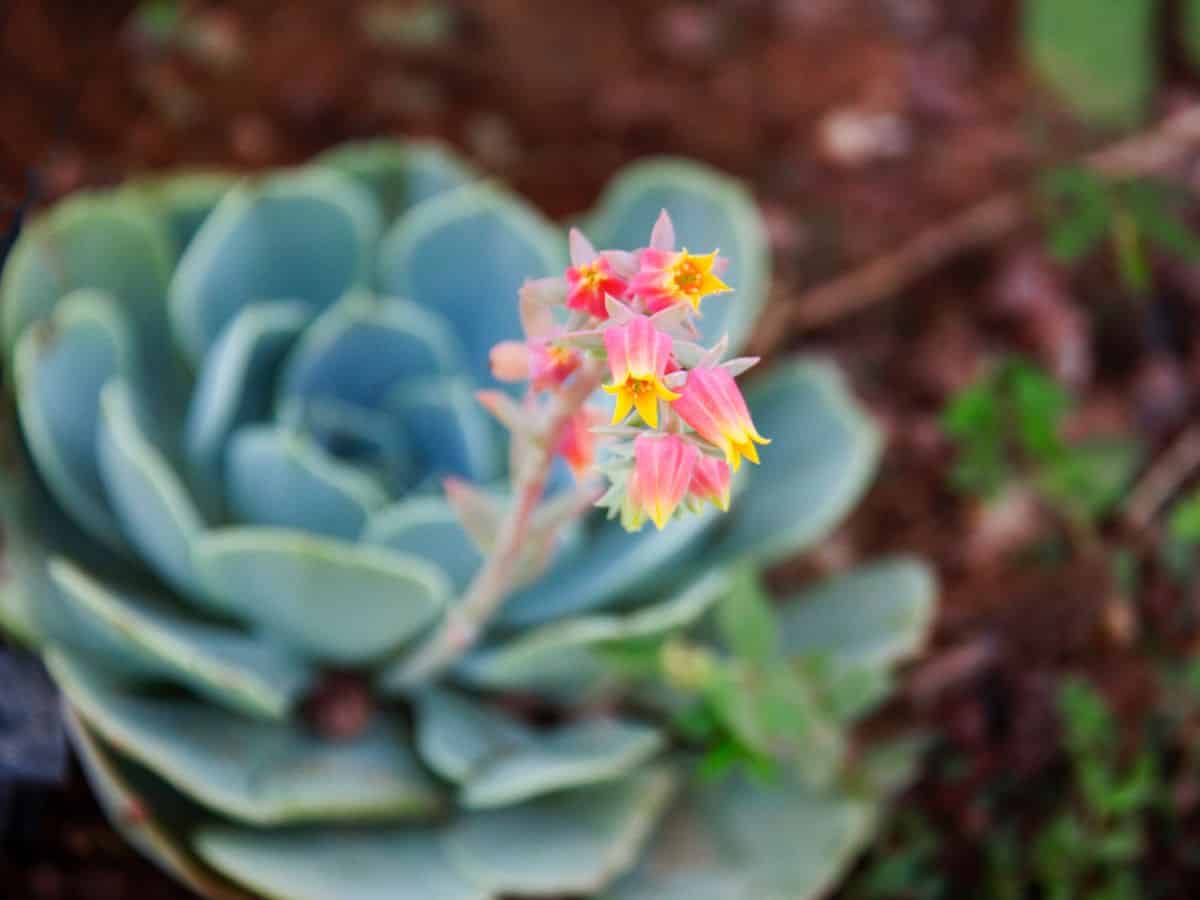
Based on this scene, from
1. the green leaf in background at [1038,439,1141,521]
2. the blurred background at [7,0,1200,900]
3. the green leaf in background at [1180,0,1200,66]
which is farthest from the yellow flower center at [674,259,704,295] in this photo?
the green leaf in background at [1180,0,1200,66]

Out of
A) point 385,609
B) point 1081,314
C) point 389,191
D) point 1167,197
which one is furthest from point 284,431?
point 1167,197

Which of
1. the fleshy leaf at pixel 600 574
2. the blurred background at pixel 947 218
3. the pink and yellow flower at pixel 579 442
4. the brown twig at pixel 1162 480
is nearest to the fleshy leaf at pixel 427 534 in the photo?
the fleshy leaf at pixel 600 574

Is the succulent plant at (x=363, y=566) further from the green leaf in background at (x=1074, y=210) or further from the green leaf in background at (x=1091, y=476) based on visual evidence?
the green leaf in background at (x=1074, y=210)

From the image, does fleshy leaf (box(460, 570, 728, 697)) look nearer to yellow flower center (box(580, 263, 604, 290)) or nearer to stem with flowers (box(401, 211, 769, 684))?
stem with flowers (box(401, 211, 769, 684))

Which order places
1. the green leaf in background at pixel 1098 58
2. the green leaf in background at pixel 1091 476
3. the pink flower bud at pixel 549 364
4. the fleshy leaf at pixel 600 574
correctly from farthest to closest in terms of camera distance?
the green leaf in background at pixel 1098 58 < the green leaf in background at pixel 1091 476 < the fleshy leaf at pixel 600 574 < the pink flower bud at pixel 549 364

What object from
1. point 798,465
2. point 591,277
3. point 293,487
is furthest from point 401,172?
point 591,277
